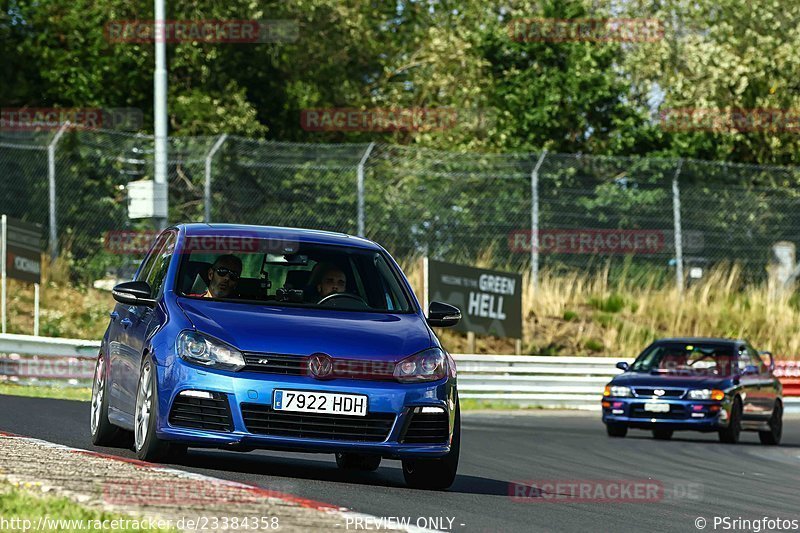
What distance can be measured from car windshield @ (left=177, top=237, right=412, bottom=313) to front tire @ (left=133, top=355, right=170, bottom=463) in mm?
643

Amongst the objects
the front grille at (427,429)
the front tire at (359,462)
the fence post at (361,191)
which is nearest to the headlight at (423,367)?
the front grille at (427,429)

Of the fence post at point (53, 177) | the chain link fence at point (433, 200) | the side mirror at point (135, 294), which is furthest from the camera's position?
the chain link fence at point (433, 200)

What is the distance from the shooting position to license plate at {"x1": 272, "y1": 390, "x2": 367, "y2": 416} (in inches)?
367

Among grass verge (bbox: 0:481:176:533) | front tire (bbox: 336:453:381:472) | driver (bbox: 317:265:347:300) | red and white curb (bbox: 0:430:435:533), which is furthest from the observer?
front tire (bbox: 336:453:381:472)

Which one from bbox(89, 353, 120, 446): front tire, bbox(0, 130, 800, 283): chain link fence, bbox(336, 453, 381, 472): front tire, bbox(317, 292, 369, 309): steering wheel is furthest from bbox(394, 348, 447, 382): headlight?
bbox(0, 130, 800, 283): chain link fence

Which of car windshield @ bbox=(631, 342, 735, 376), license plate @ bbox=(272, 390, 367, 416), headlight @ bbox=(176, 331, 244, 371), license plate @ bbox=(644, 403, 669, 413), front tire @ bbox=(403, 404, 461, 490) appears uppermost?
headlight @ bbox=(176, 331, 244, 371)

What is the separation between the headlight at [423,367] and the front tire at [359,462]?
1.71m

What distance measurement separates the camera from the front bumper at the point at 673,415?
1998 centimetres

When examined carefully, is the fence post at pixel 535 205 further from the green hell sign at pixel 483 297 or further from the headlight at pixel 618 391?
the headlight at pixel 618 391

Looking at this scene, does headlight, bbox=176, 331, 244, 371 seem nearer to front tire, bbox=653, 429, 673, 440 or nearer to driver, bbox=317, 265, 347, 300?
driver, bbox=317, 265, 347, 300

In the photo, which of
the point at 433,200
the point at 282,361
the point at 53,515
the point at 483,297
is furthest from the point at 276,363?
the point at 483,297

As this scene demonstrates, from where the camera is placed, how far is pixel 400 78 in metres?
45.7

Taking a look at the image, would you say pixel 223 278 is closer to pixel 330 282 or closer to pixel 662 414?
pixel 330 282

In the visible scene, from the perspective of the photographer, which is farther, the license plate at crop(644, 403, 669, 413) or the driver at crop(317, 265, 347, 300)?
the license plate at crop(644, 403, 669, 413)
